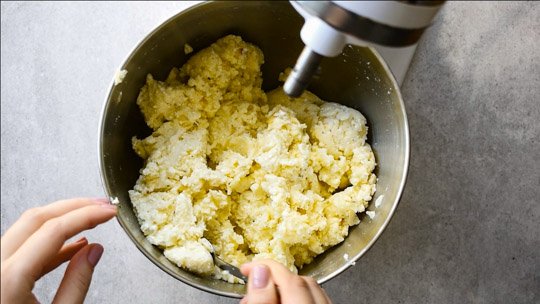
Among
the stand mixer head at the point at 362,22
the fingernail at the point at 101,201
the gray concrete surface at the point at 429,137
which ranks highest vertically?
the stand mixer head at the point at 362,22

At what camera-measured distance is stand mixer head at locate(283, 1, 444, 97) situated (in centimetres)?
62

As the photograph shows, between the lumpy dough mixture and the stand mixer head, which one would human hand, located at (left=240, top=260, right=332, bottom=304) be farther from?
the stand mixer head

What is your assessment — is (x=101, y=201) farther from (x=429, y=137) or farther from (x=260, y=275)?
(x=429, y=137)

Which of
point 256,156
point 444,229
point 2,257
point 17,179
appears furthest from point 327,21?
point 17,179

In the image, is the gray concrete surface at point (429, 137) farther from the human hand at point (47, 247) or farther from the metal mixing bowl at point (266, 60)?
the human hand at point (47, 247)

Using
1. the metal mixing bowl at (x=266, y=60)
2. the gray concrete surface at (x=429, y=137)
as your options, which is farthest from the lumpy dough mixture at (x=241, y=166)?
the gray concrete surface at (x=429, y=137)

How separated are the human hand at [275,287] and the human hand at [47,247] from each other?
228 mm

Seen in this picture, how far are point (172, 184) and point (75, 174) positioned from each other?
12.2 inches

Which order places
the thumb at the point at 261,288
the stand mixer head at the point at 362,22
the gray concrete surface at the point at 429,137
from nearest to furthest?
1. the stand mixer head at the point at 362,22
2. the thumb at the point at 261,288
3. the gray concrete surface at the point at 429,137

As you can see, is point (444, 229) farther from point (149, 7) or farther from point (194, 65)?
point (149, 7)

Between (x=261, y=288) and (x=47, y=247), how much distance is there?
0.97ft

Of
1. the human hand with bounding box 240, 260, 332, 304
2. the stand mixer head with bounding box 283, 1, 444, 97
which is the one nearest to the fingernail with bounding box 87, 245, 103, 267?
the human hand with bounding box 240, 260, 332, 304

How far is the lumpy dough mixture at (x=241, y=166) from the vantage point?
90 centimetres

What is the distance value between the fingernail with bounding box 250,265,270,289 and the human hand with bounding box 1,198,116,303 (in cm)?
22
